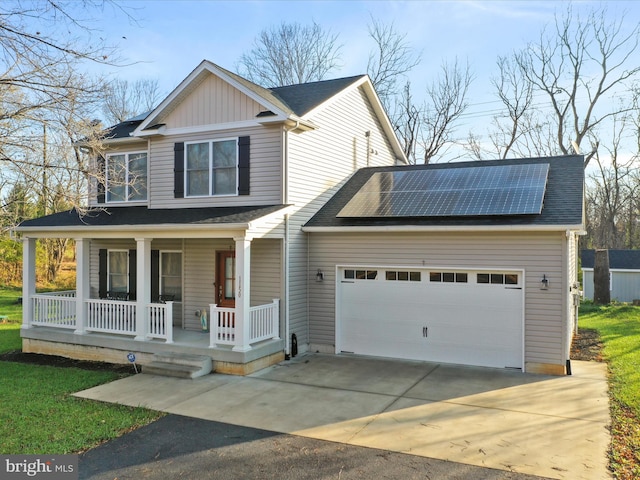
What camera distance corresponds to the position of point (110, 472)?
532 cm

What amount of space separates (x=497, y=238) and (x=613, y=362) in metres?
3.65

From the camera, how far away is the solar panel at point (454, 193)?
33.1 feet

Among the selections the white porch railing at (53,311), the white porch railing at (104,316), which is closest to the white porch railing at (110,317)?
the white porch railing at (104,316)

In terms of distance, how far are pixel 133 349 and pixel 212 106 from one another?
577 cm

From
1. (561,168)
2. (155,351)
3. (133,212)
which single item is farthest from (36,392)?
(561,168)

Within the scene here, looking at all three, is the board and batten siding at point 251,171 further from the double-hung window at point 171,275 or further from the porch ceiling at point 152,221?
the double-hung window at point 171,275

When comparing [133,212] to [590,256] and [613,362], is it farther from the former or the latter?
[590,256]

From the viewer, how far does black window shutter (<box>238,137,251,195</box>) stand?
11117mm

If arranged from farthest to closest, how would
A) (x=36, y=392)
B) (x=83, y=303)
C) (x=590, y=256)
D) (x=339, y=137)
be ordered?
(x=590, y=256) < (x=339, y=137) < (x=83, y=303) < (x=36, y=392)

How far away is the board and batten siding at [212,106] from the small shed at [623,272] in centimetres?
2522

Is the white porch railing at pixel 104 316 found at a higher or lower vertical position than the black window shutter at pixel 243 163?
lower

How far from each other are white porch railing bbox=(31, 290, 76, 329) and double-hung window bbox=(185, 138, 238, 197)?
12.8 feet

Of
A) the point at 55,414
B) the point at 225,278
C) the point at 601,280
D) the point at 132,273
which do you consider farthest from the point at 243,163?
the point at 601,280

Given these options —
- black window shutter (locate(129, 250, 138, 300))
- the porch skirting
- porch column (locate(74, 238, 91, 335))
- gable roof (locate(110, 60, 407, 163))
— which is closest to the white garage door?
the porch skirting
